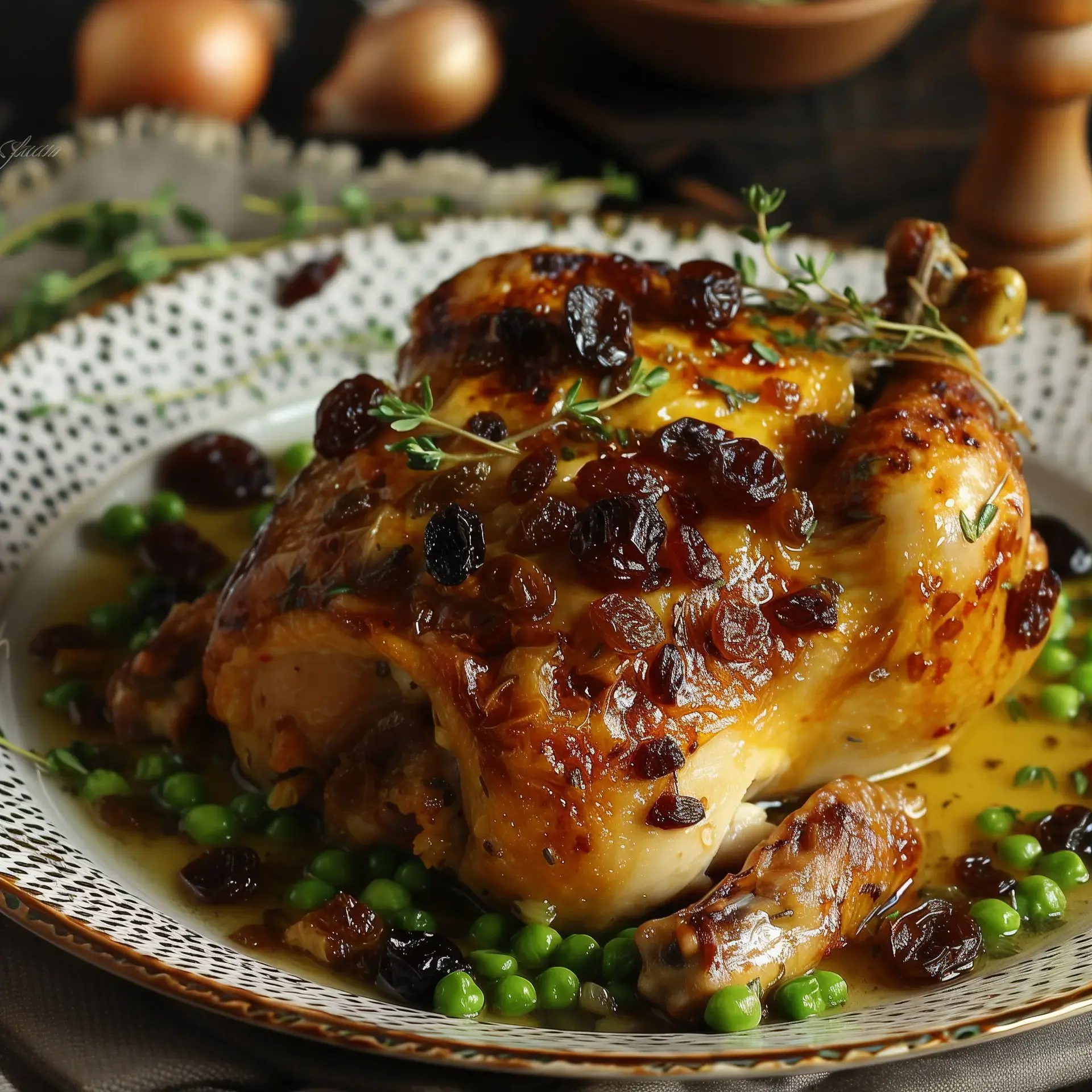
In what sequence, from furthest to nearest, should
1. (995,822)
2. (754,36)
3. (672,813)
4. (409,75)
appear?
1. (409,75)
2. (754,36)
3. (995,822)
4. (672,813)

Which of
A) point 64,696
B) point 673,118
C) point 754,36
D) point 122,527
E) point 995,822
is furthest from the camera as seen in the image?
point 673,118

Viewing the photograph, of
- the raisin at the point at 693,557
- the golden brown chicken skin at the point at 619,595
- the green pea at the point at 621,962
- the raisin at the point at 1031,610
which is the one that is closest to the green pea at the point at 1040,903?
the golden brown chicken skin at the point at 619,595

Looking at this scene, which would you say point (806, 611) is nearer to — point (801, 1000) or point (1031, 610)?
point (1031, 610)

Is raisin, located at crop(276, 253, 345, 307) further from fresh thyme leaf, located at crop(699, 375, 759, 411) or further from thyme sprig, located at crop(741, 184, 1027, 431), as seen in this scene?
fresh thyme leaf, located at crop(699, 375, 759, 411)

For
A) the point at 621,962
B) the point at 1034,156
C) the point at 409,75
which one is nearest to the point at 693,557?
the point at 621,962

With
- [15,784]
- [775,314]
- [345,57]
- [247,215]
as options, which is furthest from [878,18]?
[15,784]

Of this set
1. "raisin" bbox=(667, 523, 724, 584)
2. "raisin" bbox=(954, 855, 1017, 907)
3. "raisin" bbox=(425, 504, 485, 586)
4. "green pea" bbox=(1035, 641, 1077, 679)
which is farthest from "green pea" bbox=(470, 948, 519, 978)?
"green pea" bbox=(1035, 641, 1077, 679)
